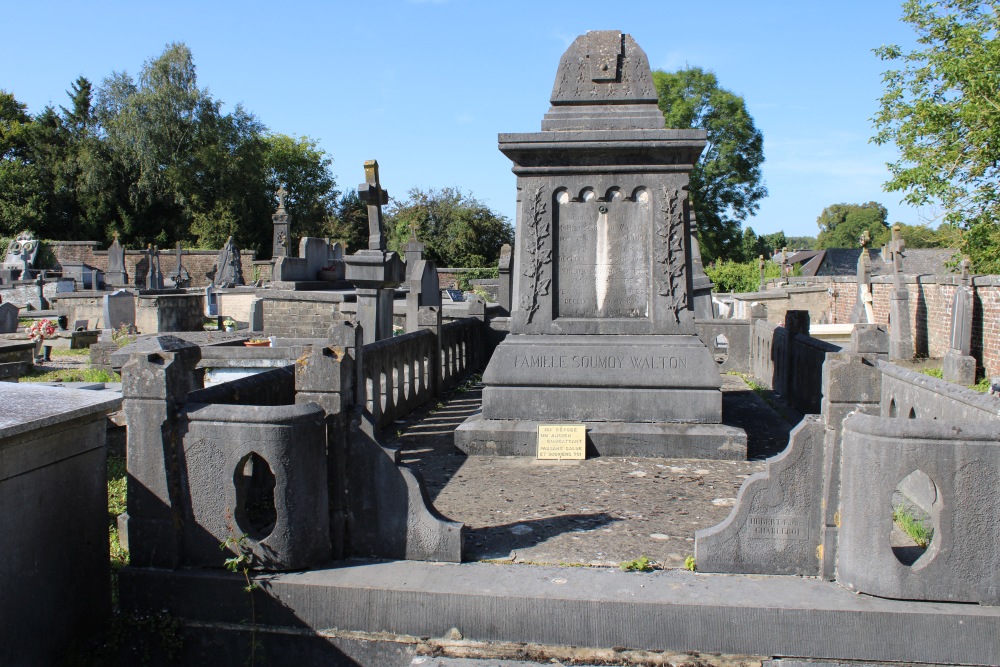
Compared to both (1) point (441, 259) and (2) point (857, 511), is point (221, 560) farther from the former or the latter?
(1) point (441, 259)

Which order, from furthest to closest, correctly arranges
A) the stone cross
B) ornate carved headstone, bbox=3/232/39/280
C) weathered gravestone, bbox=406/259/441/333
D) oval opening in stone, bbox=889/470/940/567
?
1. ornate carved headstone, bbox=3/232/39/280
2. weathered gravestone, bbox=406/259/441/333
3. the stone cross
4. oval opening in stone, bbox=889/470/940/567

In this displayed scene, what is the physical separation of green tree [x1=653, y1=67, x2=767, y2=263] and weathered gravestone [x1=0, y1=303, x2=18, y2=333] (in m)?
40.5

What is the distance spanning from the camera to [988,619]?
138 inches

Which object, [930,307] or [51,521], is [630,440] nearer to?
[51,521]

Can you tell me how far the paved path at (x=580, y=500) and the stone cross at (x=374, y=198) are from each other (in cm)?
602

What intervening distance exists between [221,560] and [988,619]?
3665 millimetres

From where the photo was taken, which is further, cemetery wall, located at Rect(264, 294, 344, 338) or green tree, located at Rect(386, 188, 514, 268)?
green tree, located at Rect(386, 188, 514, 268)

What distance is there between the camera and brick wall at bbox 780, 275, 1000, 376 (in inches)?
685

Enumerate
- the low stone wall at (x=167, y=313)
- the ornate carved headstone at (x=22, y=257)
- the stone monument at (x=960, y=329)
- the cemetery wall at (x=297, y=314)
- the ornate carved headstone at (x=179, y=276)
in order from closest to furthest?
the stone monument at (x=960, y=329), the low stone wall at (x=167, y=313), the cemetery wall at (x=297, y=314), the ornate carved headstone at (x=22, y=257), the ornate carved headstone at (x=179, y=276)

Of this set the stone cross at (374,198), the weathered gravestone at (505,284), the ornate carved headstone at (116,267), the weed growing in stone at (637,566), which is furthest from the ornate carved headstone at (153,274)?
the weed growing in stone at (637,566)

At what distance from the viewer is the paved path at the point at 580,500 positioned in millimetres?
4547

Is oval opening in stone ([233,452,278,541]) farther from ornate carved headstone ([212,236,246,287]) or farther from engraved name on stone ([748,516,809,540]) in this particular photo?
ornate carved headstone ([212,236,246,287])

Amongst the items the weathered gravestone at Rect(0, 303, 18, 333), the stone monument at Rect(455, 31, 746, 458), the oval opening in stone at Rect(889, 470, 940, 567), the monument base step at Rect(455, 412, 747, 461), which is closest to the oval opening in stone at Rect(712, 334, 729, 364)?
the stone monument at Rect(455, 31, 746, 458)

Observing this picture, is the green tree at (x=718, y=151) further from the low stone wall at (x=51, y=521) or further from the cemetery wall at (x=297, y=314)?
the low stone wall at (x=51, y=521)
